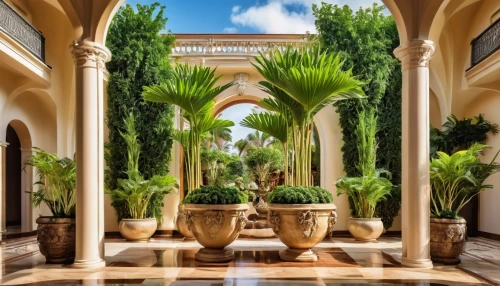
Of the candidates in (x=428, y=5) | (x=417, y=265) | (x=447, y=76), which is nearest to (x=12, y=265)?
(x=417, y=265)

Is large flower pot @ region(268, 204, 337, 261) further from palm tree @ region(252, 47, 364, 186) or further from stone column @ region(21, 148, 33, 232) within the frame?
stone column @ region(21, 148, 33, 232)

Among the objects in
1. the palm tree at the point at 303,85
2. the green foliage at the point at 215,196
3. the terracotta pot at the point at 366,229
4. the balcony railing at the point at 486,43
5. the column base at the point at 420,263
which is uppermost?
the balcony railing at the point at 486,43

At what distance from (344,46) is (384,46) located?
0.99 metres

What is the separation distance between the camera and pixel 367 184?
326 inches

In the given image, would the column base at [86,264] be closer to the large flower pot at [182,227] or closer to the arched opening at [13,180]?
the large flower pot at [182,227]

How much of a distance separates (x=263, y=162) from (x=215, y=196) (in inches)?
306

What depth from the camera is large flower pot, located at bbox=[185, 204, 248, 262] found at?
18.7 ft

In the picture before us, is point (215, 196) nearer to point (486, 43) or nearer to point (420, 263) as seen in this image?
point (420, 263)

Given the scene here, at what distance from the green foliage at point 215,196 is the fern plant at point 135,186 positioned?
2.84 meters

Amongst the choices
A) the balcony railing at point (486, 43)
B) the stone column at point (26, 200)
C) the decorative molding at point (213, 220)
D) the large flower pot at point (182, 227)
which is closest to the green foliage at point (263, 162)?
the large flower pot at point (182, 227)

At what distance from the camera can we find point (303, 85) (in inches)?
219

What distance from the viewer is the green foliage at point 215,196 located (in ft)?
19.0

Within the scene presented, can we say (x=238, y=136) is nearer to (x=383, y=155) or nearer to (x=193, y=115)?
(x=383, y=155)

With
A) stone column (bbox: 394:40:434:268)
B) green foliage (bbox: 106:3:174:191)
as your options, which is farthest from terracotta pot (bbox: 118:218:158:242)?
stone column (bbox: 394:40:434:268)
